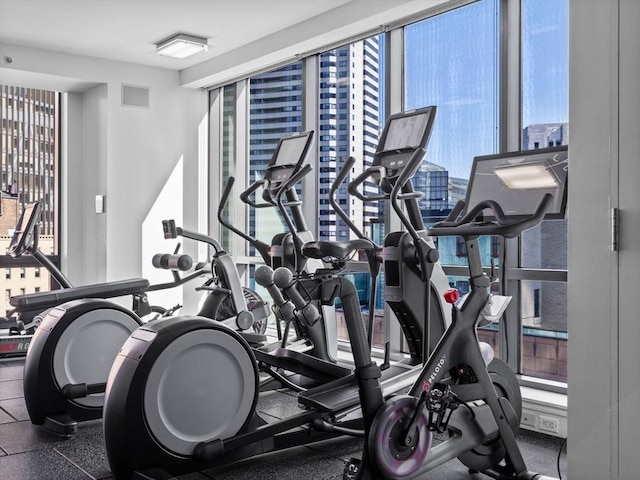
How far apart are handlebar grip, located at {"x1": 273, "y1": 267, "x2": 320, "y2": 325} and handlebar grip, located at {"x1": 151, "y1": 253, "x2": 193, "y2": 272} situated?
2.23 m

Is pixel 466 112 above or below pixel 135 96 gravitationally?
below

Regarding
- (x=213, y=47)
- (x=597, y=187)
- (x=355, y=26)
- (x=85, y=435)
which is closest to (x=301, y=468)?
(x=85, y=435)

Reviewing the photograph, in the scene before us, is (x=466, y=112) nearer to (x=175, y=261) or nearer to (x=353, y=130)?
(x=353, y=130)

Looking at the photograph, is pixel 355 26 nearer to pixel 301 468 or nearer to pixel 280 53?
pixel 280 53

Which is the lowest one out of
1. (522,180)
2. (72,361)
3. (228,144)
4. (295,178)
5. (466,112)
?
(72,361)

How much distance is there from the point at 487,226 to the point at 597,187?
64cm

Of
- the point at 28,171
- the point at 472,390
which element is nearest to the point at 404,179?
the point at 472,390

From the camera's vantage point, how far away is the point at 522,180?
3080mm

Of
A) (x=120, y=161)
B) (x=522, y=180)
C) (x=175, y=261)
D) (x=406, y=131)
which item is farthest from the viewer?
(x=120, y=161)

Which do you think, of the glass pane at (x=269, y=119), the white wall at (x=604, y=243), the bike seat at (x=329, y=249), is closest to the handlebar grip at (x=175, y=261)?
the glass pane at (x=269, y=119)

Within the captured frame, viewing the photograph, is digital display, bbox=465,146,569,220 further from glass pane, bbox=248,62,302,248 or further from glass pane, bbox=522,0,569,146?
glass pane, bbox=248,62,302,248

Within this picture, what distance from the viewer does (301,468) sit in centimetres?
326

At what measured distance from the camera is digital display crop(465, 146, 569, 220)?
2.89 meters

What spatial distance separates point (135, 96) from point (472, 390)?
17.9 ft
